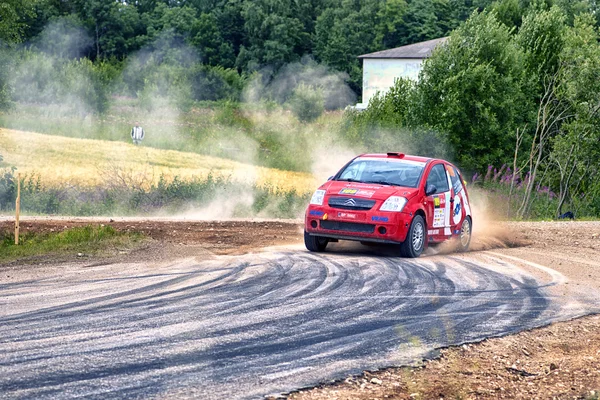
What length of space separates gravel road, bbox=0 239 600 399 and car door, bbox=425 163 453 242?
41.1 inches

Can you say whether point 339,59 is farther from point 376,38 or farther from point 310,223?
point 310,223

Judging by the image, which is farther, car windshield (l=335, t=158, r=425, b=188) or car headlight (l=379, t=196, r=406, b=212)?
car windshield (l=335, t=158, r=425, b=188)

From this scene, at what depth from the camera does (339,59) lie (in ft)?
314

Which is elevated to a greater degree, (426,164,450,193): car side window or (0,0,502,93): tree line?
(0,0,502,93): tree line

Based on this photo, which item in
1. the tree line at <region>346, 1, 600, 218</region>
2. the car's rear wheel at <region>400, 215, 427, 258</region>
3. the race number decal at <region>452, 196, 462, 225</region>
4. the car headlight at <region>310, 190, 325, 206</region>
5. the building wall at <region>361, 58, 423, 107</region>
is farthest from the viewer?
the building wall at <region>361, 58, 423, 107</region>

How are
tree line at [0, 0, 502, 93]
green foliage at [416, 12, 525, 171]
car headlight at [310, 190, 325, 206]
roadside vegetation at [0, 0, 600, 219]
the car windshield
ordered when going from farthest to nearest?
tree line at [0, 0, 502, 93] < green foliage at [416, 12, 525, 171] < roadside vegetation at [0, 0, 600, 219] < the car windshield < car headlight at [310, 190, 325, 206]

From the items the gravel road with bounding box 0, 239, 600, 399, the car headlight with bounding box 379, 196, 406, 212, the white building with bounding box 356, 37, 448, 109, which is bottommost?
the gravel road with bounding box 0, 239, 600, 399

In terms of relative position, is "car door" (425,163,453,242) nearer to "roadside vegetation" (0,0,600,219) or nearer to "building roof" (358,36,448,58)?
"roadside vegetation" (0,0,600,219)

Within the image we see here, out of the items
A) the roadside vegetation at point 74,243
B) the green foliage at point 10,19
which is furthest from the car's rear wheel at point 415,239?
the green foliage at point 10,19

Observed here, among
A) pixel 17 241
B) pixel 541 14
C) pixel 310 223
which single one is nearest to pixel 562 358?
pixel 310 223

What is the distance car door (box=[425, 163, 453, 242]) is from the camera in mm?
16156

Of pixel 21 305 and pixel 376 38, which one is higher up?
pixel 376 38

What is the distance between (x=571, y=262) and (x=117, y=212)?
15.7m

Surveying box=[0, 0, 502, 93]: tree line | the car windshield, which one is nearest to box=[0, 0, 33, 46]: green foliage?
the car windshield
